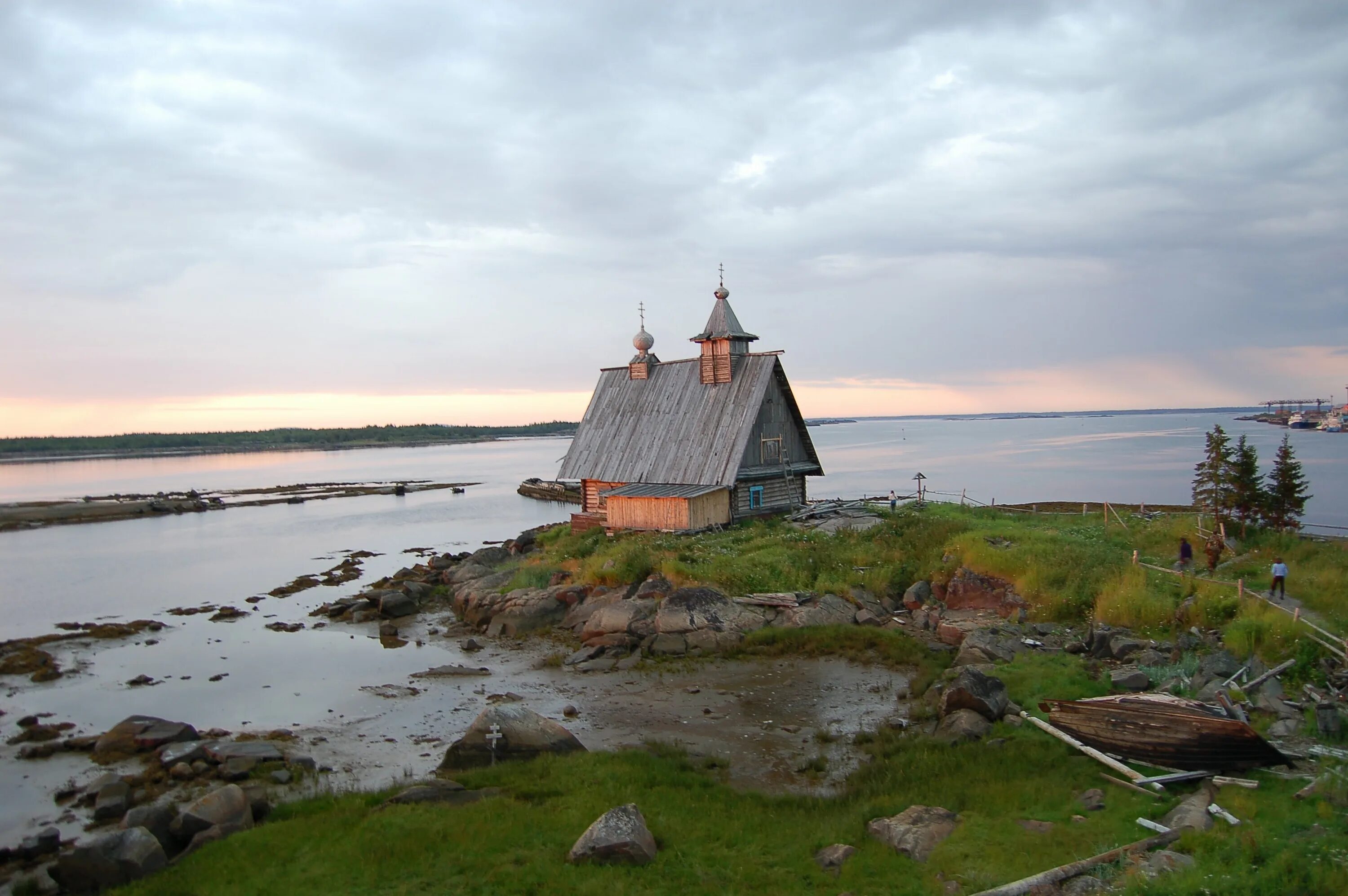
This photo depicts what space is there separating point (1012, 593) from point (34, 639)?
29914 mm

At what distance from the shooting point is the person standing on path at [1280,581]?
55.3ft

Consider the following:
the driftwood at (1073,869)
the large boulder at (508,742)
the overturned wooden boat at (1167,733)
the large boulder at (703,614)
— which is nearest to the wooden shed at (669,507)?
the large boulder at (703,614)

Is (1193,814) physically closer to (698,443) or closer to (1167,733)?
(1167,733)

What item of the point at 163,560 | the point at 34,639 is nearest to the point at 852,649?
the point at 34,639

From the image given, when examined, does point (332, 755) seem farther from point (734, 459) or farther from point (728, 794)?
point (734, 459)

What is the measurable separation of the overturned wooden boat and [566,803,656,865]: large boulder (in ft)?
22.6

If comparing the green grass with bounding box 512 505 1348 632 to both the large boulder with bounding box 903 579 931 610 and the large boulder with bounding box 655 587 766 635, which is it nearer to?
the large boulder with bounding box 903 579 931 610

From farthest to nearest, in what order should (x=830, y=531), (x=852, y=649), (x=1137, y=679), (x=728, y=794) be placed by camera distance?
(x=830, y=531), (x=852, y=649), (x=1137, y=679), (x=728, y=794)

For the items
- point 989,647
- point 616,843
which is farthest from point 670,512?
point 616,843

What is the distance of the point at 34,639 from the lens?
26.8 metres

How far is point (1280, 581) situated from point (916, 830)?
38.3ft

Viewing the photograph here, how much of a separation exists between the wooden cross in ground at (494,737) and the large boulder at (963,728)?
7.40m

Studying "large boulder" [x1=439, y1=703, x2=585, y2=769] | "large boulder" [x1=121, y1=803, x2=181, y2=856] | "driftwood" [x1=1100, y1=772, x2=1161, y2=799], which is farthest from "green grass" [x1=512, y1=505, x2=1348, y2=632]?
"large boulder" [x1=121, y1=803, x2=181, y2=856]

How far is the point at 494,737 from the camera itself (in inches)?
552
